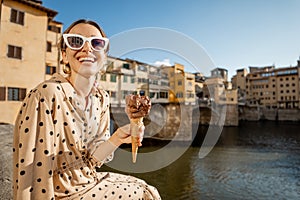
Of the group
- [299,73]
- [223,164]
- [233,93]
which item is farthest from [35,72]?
[299,73]

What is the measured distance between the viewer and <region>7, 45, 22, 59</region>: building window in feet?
35.6

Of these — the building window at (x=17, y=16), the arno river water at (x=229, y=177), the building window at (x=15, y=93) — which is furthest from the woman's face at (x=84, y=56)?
the building window at (x=17, y=16)

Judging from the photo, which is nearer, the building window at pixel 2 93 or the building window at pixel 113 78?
the building window at pixel 2 93

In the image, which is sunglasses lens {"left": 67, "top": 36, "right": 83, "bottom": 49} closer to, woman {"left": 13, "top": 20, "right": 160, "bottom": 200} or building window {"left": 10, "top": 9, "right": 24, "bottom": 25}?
woman {"left": 13, "top": 20, "right": 160, "bottom": 200}

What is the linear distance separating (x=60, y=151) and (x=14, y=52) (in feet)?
40.4

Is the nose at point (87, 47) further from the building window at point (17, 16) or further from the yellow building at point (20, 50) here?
the building window at point (17, 16)

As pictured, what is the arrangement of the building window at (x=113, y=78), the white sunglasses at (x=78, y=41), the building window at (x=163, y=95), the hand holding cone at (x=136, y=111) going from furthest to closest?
the building window at (x=113, y=78) < the building window at (x=163, y=95) < the white sunglasses at (x=78, y=41) < the hand holding cone at (x=136, y=111)

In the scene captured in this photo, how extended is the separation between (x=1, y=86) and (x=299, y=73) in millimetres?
51693

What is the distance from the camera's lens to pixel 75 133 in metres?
0.98

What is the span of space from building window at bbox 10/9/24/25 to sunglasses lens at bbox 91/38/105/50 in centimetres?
1253

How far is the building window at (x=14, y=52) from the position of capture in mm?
10852

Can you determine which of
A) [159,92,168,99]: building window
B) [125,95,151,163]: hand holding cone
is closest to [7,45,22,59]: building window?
[159,92,168,99]: building window

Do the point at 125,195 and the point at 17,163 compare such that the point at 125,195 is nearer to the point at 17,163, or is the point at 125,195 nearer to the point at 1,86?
the point at 17,163

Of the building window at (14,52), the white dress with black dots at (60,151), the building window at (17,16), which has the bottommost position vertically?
the white dress with black dots at (60,151)
